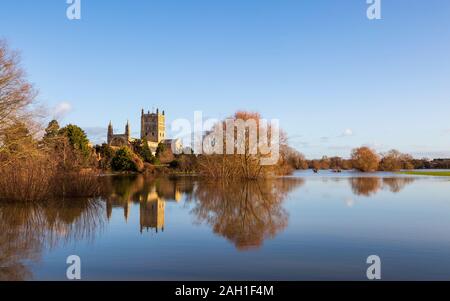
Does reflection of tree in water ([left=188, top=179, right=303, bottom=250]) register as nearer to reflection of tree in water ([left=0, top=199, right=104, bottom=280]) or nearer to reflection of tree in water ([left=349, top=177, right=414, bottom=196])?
reflection of tree in water ([left=0, top=199, right=104, bottom=280])

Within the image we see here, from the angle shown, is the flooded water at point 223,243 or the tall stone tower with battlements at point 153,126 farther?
the tall stone tower with battlements at point 153,126

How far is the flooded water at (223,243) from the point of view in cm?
686

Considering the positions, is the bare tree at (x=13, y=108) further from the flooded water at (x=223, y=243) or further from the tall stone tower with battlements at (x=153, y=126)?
the tall stone tower with battlements at (x=153, y=126)

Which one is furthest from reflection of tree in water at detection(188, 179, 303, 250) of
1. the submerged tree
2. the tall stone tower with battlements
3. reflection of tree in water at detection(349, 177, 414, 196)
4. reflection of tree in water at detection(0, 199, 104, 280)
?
the tall stone tower with battlements

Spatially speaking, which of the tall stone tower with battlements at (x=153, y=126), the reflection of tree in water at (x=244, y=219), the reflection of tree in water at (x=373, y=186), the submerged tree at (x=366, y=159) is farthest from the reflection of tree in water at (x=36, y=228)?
the tall stone tower with battlements at (x=153, y=126)

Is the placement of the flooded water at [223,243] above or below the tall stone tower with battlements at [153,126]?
below

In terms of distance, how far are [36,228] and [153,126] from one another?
149 meters

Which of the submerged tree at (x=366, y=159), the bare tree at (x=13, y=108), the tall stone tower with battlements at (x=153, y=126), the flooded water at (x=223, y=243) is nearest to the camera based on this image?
the flooded water at (x=223, y=243)

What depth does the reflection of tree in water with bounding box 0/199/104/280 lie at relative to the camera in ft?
24.6

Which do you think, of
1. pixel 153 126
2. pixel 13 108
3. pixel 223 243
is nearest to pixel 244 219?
pixel 223 243

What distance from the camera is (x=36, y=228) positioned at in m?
11.1

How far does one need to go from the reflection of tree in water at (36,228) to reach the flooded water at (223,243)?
0.08 feet

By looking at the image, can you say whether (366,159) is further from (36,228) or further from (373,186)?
(36,228)
